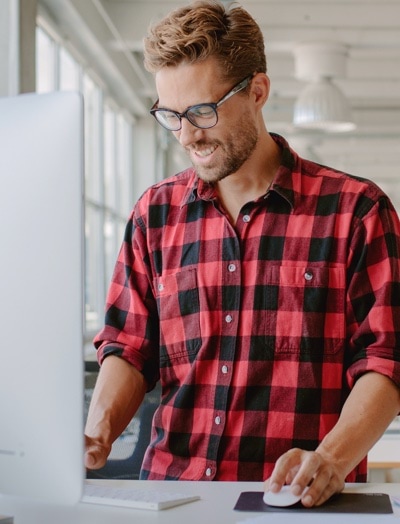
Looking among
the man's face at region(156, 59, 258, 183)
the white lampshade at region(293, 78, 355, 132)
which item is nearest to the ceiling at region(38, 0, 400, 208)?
the white lampshade at region(293, 78, 355, 132)

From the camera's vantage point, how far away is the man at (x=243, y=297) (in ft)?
5.46

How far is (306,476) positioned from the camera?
1331 millimetres

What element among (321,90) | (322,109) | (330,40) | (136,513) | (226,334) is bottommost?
(136,513)

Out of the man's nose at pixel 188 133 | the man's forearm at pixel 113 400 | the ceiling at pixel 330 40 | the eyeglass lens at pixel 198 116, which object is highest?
the ceiling at pixel 330 40

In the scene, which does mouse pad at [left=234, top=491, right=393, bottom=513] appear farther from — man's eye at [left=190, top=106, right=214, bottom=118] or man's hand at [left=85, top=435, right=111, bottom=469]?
man's eye at [left=190, top=106, right=214, bottom=118]

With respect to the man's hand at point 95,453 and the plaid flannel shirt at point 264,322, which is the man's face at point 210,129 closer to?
the plaid flannel shirt at point 264,322

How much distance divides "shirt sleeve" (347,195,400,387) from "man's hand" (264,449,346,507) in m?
0.27

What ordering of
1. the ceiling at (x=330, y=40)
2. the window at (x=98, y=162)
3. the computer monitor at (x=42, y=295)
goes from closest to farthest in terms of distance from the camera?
the computer monitor at (x=42, y=295) < the window at (x=98, y=162) < the ceiling at (x=330, y=40)

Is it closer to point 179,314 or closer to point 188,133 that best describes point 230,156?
point 188,133

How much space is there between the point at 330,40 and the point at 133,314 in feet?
21.7

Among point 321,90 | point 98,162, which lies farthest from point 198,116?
point 98,162

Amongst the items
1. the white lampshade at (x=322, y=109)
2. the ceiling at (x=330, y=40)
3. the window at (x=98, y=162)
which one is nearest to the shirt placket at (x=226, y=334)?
the ceiling at (x=330, y=40)

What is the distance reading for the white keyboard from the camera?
4.48ft

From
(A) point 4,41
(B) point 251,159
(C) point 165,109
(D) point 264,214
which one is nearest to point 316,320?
(D) point 264,214
